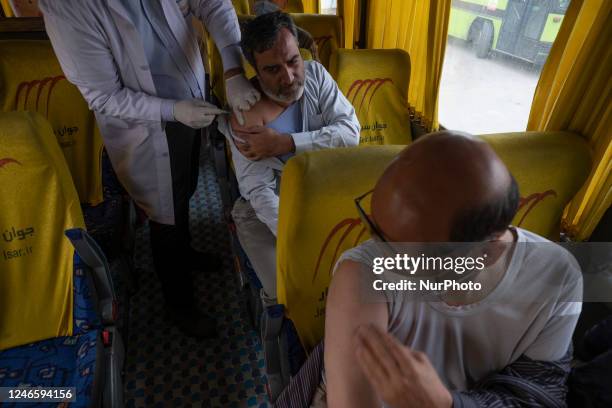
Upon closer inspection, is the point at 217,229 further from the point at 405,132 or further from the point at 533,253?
the point at 533,253

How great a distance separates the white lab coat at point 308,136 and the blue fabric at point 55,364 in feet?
2.42

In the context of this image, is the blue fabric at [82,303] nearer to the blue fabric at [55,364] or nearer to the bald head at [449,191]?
the blue fabric at [55,364]

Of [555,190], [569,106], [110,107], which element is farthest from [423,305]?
[110,107]

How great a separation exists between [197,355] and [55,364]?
0.72 meters

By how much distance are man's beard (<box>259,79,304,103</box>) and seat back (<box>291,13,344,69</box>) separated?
53.4 inches

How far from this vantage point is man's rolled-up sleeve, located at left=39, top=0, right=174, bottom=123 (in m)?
1.30

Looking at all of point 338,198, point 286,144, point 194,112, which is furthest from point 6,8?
point 338,198

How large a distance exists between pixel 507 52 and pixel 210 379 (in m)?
2.13

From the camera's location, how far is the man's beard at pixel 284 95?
151cm

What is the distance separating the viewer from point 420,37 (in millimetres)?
2320

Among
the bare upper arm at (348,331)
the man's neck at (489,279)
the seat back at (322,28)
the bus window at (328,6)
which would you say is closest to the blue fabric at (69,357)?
the bare upper arm at (348,331)

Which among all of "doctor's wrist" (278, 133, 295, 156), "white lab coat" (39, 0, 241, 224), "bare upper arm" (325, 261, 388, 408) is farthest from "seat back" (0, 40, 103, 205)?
"bare upper arm" (325, 261, 388, 408)

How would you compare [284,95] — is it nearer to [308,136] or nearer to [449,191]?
[308,136]

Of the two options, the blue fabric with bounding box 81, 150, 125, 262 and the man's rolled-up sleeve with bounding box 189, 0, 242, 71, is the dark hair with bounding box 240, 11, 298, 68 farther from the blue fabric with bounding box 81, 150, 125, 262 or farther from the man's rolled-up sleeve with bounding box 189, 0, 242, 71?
the blue fabric with bounding box 81, 150, 125, 262
